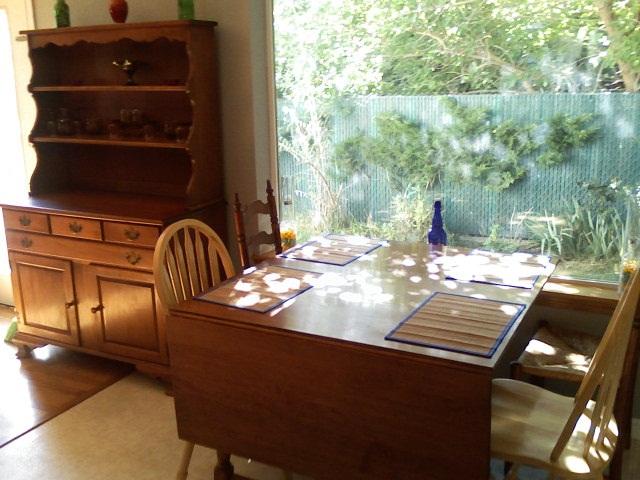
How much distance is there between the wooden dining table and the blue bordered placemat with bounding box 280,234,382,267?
6.3 inches

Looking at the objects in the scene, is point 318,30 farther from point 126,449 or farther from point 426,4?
point 126,449

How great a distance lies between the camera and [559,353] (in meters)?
2.43

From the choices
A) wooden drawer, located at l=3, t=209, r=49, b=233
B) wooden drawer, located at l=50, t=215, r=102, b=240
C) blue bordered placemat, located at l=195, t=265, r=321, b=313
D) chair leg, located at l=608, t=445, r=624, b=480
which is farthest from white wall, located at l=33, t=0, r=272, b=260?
chair leg, located at l=608, t=445, r=624, b=480

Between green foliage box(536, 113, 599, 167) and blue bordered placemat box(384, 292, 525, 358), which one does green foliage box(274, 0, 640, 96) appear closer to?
green foliage box(536, 113, 599, 167)

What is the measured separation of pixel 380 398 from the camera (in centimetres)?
183

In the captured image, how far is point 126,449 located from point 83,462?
0.55ft

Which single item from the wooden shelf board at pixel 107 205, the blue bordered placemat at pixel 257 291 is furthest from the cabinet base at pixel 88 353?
the blue bordered placemat at pixel 257 291

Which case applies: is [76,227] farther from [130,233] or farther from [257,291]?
[257,291]

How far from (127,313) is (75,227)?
1.56ft

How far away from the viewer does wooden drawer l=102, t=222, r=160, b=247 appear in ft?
9.75

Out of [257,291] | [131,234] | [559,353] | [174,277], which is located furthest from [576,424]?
[131,234]

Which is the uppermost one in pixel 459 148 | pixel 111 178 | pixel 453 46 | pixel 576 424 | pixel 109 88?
pixel 453 46

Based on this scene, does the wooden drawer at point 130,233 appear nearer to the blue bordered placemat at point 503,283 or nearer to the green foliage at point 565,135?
the blue bordered placemat at point 503,283

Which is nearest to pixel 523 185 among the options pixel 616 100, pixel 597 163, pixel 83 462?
pixel 597 163
